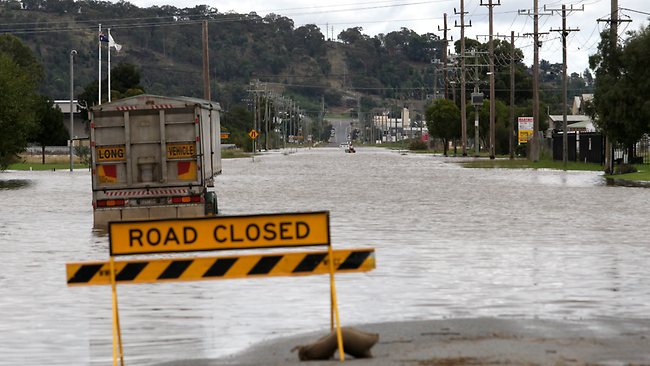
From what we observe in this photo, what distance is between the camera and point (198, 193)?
28.4 meters

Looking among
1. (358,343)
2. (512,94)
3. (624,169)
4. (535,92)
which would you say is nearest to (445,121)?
(512,94)

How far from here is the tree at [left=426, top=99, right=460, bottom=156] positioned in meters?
130

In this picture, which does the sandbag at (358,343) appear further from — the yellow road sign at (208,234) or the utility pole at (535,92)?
the utility pole at (535,92)

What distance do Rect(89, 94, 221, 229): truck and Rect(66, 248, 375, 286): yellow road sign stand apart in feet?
55.7

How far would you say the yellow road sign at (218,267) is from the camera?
11109mm

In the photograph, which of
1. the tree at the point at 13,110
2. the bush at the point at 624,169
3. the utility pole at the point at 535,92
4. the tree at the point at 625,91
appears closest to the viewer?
the tree at the point at 625,91

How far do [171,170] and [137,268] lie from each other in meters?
17.6

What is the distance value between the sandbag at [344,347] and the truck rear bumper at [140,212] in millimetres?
17094

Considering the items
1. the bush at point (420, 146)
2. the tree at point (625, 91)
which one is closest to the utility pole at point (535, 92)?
the tree at point (625, 91)

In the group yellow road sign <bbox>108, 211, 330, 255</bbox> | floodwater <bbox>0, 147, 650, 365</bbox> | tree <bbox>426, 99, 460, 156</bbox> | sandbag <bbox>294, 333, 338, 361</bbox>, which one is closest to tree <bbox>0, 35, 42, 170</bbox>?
floodwater <bbox>0, 147, 650, 365</bbox>

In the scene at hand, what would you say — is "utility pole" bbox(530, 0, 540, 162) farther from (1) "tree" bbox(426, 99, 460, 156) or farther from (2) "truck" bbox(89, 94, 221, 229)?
(2) "truck" bbox(89, 94, 221, 229)

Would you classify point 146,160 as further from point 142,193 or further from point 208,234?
point 208,234

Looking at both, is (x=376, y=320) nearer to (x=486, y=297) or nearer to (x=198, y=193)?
(x=486, y=297)

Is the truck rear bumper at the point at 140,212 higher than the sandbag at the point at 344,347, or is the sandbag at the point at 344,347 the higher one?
the sandbag at the point at 344,347
